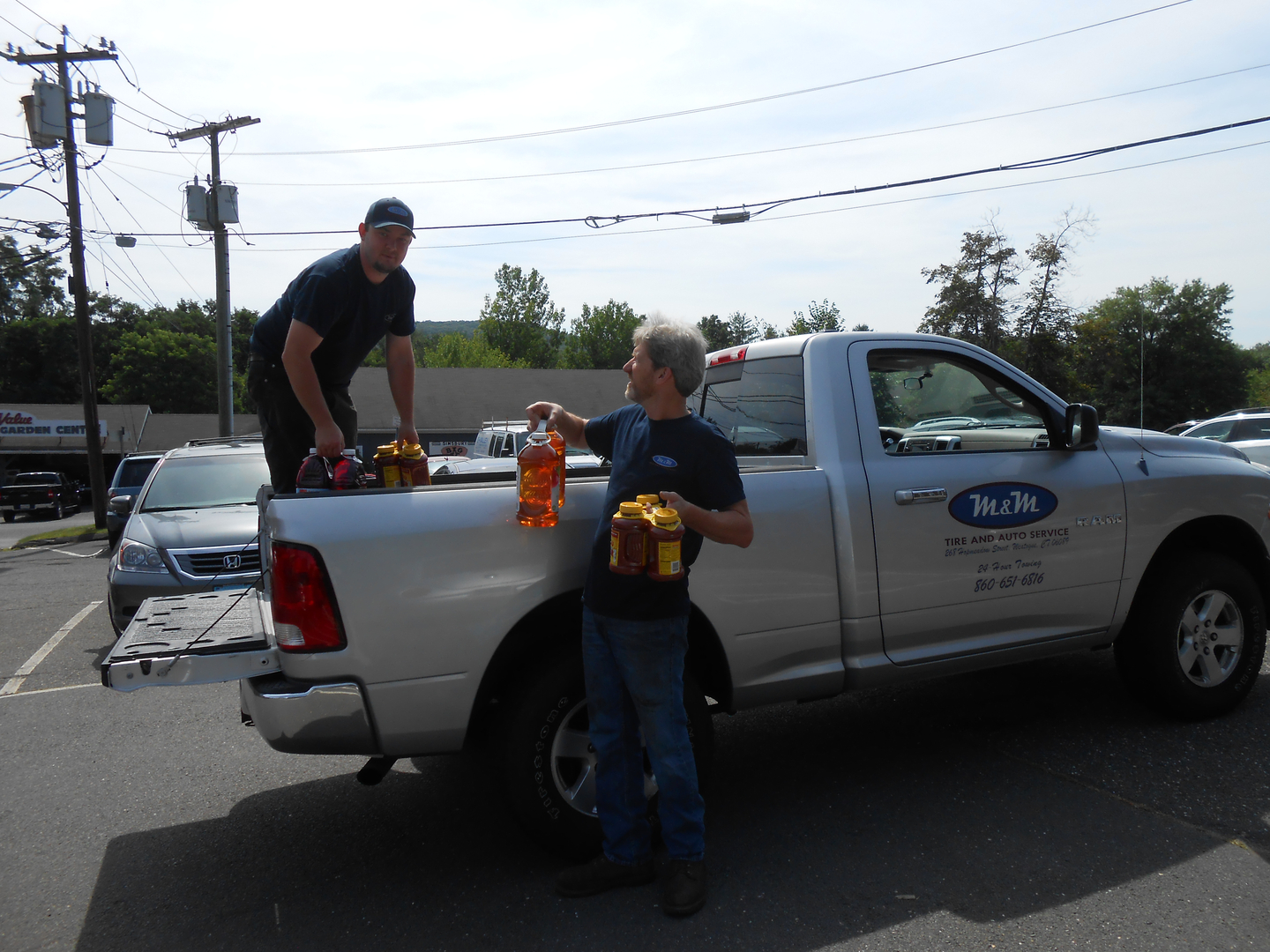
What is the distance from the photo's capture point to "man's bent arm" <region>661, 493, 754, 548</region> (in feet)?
9.22

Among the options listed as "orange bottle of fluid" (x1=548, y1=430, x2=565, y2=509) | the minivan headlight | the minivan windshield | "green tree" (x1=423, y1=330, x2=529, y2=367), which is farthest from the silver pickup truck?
"green tree" (x1=423, y1=330, x2=529, y2=367)

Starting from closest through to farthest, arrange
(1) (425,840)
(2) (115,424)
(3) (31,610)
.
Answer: (1) (425,840) → (3) (31,610) → (2) (115,424)

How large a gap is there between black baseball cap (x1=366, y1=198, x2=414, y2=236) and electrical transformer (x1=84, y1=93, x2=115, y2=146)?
69.8 feet

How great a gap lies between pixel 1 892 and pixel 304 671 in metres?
1.54

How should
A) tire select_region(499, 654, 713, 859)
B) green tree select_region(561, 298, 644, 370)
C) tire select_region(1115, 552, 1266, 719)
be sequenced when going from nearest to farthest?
1. tire select_region(499, 654, 713, 859)
2. tire select_region(1115, 552, 1266, 719)
3. green tree select_region(561, 298, 644, 370)

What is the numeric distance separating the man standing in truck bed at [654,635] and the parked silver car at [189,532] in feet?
12.7

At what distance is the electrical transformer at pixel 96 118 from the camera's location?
A: 20.7m

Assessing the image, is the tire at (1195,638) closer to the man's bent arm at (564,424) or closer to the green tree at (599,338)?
the man's bent arm at (564,424)

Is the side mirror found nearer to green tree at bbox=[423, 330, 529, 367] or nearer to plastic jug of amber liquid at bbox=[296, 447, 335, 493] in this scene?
plastic jug of amber liquid at bbox=[296, 447, 335, 493]

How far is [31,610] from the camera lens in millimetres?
9406

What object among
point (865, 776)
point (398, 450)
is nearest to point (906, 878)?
point (865, 776)

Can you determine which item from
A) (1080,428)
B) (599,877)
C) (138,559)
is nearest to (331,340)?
(599,877)

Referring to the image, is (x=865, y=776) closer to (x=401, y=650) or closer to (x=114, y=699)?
(x=401, y=650)

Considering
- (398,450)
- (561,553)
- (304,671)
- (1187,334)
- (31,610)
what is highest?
(1187,334)
